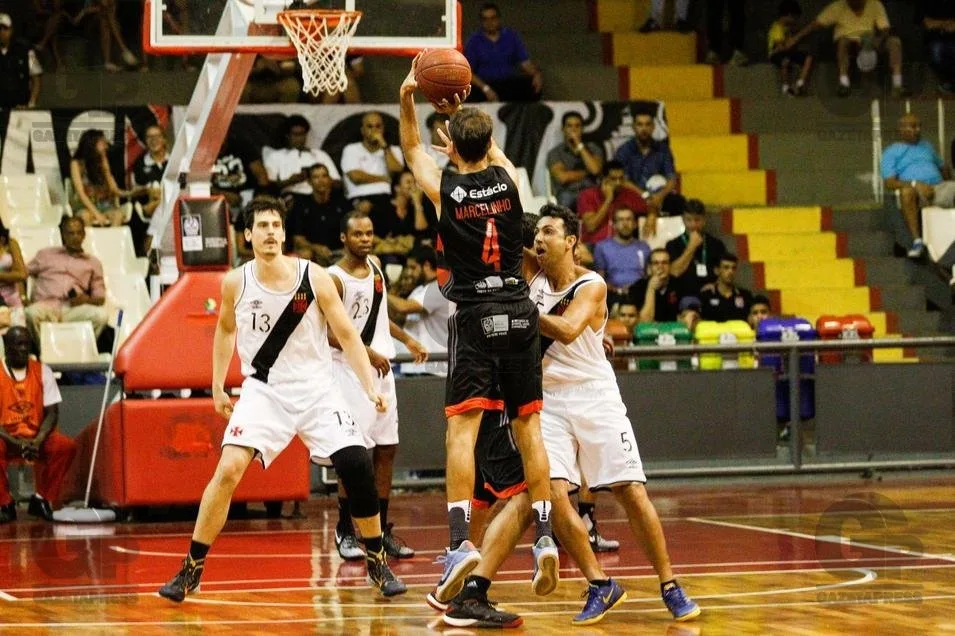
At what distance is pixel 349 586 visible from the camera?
29.8 ft

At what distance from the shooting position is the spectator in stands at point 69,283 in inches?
617

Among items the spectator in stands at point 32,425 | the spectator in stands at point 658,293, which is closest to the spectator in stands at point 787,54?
the spectator in stands at point 658,293

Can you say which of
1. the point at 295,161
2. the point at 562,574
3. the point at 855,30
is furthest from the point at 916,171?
the point at 562,574

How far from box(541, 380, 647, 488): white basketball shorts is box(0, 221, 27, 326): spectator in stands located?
8537 mm

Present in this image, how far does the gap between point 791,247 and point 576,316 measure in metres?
11.5

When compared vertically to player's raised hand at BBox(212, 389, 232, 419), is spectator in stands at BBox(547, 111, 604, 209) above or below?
above

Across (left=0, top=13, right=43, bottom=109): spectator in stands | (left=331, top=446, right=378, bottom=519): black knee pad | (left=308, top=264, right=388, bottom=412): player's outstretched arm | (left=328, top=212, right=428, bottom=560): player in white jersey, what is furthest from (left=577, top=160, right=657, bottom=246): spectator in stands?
(left=331, top=446, right=378, bottom=519): black knee pad

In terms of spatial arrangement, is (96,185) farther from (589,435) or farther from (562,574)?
(589,435)

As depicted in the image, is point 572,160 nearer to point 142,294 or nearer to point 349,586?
point 142,294

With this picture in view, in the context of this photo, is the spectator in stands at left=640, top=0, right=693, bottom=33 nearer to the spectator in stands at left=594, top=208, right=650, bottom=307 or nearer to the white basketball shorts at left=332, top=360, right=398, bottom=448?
the spectator in stands at left=594, top=208, right=650, bottom=307

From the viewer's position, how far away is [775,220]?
63.8 feet

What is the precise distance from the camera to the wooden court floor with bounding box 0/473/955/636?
25.3ft

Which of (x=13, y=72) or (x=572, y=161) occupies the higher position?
(x=13, y=72)

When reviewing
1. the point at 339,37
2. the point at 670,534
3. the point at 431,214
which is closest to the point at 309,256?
the point at 431,214
